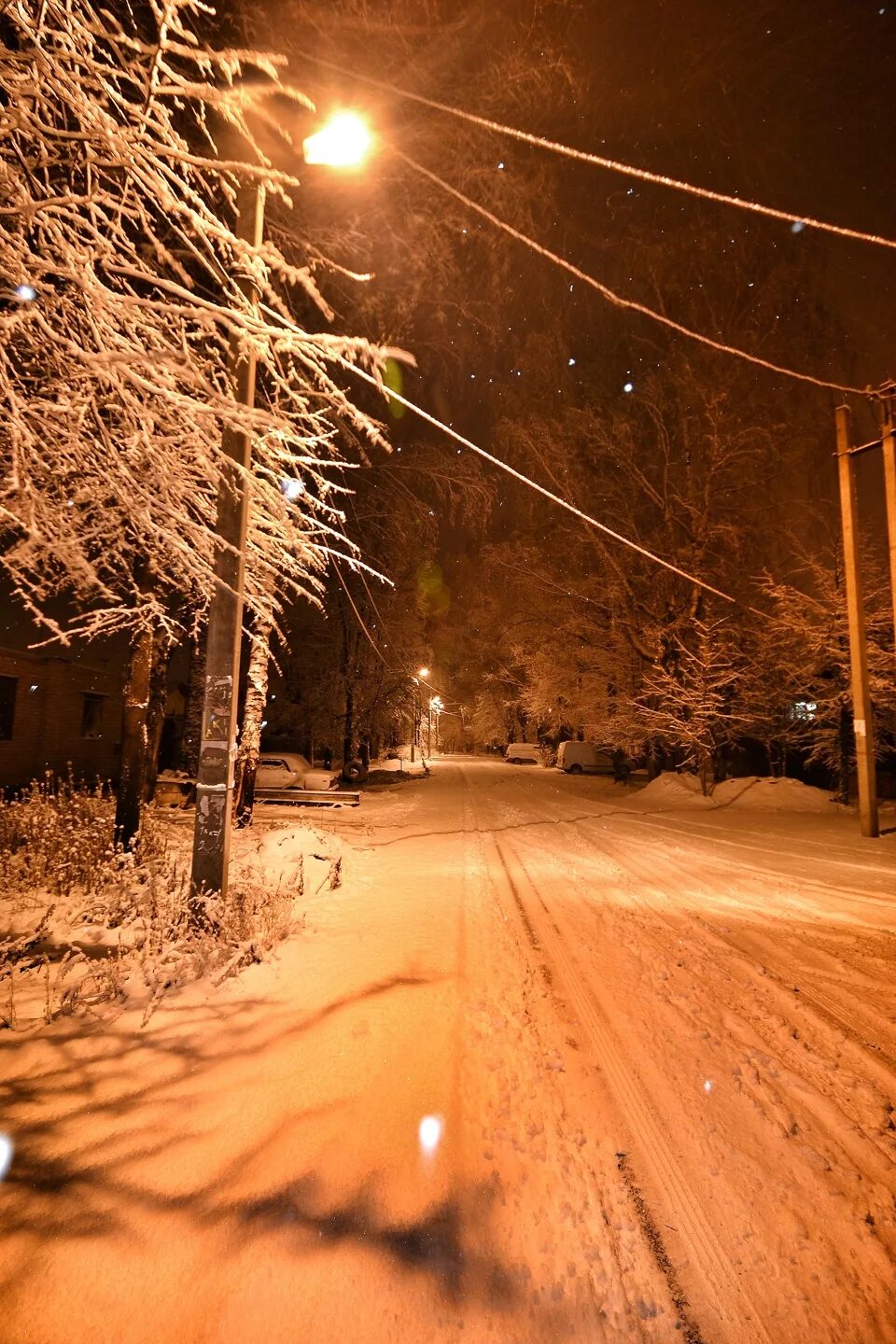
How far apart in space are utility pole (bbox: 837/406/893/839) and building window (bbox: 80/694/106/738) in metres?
21.0

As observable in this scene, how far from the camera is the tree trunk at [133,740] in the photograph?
8.37 metres

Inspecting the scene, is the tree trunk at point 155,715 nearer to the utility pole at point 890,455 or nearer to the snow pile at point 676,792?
the utility pole at point 890,455

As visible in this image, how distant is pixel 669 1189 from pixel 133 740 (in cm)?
815

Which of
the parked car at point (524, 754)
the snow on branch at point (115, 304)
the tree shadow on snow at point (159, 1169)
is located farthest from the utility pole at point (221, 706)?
the parked car at point (524, 754)

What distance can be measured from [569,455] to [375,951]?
20488 millimetres

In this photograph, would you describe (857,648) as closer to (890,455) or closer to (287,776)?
(890,455)

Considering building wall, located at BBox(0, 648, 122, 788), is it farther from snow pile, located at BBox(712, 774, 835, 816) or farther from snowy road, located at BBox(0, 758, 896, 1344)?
snow pile, located at BBox(712, 774, 835, 816)

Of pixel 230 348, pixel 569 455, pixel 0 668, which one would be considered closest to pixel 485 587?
pixel 569 455

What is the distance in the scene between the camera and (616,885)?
8.20 m

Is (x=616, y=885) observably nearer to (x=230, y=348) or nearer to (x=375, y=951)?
(x=375, y=951)

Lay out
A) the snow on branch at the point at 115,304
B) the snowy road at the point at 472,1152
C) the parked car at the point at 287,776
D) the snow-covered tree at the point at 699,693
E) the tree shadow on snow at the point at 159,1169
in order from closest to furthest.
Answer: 1. the snowy road at the point at 472,1152
2. the tree shadow on snow at the point at 159,1169
3. the snow on branch at the point at 115,304
4. the snow-covered tree at the point at 699,693
5. the parked car at the point at 287,776

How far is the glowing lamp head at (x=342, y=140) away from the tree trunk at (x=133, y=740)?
5732 millimetres

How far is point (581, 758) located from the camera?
37.8 metres

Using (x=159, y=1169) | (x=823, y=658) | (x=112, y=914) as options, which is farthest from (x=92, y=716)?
(x=823, y=658)
